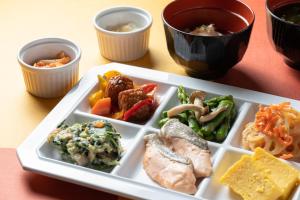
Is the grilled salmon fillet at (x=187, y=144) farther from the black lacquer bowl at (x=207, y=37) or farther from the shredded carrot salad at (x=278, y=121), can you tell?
the black lacquer bowl at (x=207, y=37)

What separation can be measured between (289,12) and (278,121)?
55 cm

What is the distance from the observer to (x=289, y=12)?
2.13 meters

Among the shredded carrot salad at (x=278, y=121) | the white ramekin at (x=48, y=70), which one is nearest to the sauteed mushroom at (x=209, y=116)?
the shredded carrot salad at (x=278, y=121)

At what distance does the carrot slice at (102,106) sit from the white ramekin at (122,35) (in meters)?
0.32

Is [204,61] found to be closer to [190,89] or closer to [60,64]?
[190,89]

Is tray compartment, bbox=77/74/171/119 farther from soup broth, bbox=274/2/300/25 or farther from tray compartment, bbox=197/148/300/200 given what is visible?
soup broth, bbox=274/2/300/25

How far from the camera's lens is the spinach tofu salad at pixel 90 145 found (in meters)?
1.67

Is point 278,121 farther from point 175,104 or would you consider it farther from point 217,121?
point 175,104

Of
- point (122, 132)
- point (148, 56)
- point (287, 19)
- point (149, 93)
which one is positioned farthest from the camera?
point (148, 56)

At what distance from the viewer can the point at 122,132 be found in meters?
1.85

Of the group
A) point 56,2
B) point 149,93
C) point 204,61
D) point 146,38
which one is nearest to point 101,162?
point 149,93

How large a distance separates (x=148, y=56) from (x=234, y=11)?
0.35 meters

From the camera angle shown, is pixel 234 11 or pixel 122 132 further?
pixel 234 11

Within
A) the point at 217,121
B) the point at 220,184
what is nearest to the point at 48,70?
the point at 217,121
